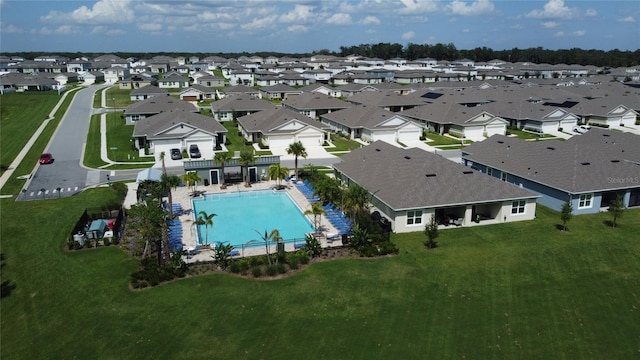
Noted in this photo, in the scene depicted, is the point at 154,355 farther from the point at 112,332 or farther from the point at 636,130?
the point at 636,130

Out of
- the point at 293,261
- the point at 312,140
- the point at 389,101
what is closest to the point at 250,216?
the point at 293,261

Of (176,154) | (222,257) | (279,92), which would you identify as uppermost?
(279,92)

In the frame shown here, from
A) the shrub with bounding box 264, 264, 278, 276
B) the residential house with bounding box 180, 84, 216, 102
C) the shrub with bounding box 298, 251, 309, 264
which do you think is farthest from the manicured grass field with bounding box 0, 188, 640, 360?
the residential house with bounding box 180, 84, 216, 102

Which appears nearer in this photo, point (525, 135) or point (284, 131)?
point (284, 131)

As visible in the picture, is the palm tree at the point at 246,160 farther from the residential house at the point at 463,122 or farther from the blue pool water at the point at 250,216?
the residential house at the point at 463,122

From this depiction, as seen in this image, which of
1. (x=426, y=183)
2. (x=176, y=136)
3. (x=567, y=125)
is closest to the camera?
(x=426, y=183)

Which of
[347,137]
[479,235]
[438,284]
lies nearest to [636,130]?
[347,137]

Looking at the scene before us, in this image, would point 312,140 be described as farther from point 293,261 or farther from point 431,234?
point 293,261
